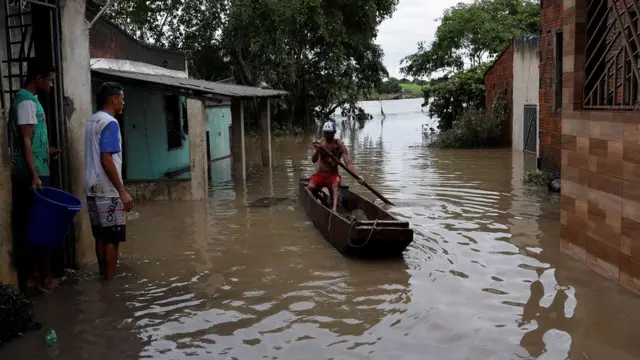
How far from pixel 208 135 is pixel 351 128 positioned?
20183 millimetres

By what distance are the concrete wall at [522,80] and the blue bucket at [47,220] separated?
16788 millimetres

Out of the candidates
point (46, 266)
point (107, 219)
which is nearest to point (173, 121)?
point (107, 219)

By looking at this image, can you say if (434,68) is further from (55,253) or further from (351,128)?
(55,253)

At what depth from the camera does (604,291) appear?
259 inches

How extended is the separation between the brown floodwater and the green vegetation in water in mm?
3040

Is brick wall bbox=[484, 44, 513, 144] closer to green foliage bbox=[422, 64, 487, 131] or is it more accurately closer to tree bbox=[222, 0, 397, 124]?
green foliage bbox=[422, 64, 487, 131]

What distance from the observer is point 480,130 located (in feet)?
76.3

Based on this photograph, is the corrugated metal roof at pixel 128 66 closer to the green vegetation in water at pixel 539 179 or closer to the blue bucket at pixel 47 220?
the blue bucket at pixel 47 220

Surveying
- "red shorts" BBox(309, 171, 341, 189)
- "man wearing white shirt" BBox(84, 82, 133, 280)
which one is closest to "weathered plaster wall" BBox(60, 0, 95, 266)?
"man wearing white shirt" BBox(84, 82, 133, 280)

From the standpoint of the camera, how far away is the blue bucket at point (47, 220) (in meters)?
5.84

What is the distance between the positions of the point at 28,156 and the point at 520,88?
18.6 metres

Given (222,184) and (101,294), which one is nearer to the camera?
(101,294)

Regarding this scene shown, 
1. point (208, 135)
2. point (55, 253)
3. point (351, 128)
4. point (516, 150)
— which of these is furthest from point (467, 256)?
point (351, 128)

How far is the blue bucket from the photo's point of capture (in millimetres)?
5844
